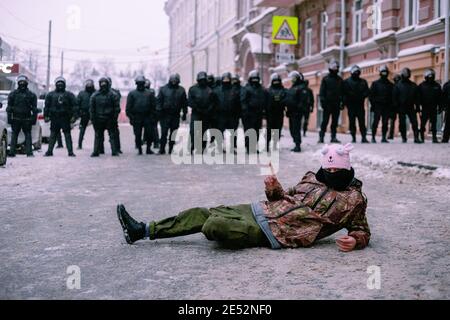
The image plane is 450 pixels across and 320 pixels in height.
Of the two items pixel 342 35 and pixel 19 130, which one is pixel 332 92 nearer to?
pixel 19 130

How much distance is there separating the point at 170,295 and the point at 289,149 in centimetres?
1338

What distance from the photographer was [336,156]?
4.98 meters

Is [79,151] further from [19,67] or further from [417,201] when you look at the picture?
[417,201]

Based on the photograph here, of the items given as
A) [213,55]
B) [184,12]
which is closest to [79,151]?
[213,55]

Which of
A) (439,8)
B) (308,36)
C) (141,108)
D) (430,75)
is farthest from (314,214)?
(308,36)

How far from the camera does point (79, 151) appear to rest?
17.0 meters

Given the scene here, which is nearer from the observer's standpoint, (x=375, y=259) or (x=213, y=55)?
(x=375, y=259)

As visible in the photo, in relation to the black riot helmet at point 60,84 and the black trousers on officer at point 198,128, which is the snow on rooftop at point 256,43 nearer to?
the black trousers on officer at point 198,128

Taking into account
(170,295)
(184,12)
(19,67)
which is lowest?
(170,295)

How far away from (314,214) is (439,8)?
51.5 feet

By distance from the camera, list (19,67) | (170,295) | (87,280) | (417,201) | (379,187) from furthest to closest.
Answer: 1. (19,67)
2. (379,187)
3. (417,201)
4. (87,280)
5. (170,295)

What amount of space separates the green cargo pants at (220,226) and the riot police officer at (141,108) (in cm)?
1068

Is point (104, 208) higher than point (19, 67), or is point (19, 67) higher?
point (19, 67)

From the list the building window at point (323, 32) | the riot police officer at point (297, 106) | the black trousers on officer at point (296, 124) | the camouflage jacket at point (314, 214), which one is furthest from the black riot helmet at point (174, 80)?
the building window at point (323, 32)
